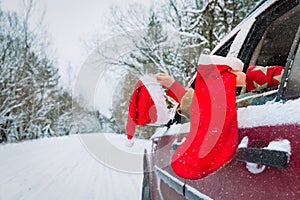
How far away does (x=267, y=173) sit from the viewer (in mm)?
841

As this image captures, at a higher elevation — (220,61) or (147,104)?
(220,61)

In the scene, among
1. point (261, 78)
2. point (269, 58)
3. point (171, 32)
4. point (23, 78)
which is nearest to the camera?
point (261, 78)

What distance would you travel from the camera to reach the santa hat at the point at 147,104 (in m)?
1.60

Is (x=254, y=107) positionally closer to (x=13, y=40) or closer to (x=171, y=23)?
(x=171, y=23)

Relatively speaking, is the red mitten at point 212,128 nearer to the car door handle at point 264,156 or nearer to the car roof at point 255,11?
the car door handle at point 264,156

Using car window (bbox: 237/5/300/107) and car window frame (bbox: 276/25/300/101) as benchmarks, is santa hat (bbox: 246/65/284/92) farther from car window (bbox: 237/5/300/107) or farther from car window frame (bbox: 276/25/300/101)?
car window frame (bbox: 276/25/300/101)

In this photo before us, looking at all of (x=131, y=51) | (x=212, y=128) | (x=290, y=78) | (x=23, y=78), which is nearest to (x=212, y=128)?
(x=212, y=128)

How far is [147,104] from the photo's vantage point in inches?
65.4

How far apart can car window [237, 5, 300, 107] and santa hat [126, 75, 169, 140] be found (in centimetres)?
44

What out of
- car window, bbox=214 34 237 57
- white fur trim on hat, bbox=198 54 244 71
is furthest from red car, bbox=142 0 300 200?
car window, bbox=214 34 237 57

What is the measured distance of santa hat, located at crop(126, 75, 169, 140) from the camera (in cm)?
160

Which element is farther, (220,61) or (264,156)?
(220,61)

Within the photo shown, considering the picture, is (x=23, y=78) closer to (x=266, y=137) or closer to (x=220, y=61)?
(x=220, y=61)

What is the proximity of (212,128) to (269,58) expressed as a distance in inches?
49.9
